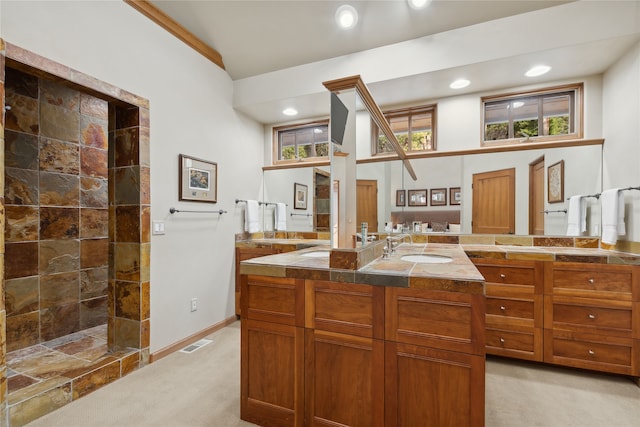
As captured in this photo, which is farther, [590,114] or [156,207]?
[590,114]

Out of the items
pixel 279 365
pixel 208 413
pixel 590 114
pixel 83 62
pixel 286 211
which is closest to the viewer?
pixel 279 365

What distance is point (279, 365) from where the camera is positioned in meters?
1.55

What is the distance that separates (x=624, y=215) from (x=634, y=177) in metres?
0.31

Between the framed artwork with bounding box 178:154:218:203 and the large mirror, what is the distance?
1.17 metres

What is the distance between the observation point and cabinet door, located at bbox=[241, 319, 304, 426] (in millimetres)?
1506

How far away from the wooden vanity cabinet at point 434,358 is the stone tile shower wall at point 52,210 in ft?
9.76

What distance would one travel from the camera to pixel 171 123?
252 centimetres

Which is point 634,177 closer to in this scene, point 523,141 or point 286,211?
point 523,141

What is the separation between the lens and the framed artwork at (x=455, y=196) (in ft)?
9.59

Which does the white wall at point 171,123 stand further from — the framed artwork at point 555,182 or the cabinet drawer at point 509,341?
the framed artwork at point 555,182

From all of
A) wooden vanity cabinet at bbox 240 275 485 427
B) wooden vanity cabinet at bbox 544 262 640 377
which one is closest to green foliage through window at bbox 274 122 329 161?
wooden vanity cabinet at bbox 240 275 485 427

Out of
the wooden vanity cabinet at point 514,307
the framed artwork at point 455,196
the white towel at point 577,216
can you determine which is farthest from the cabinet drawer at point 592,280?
the framed artwork at point 455,196

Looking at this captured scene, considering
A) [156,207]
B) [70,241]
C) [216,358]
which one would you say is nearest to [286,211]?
[156,207]

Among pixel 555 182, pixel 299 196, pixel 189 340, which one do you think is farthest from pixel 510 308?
pixel 189 340
